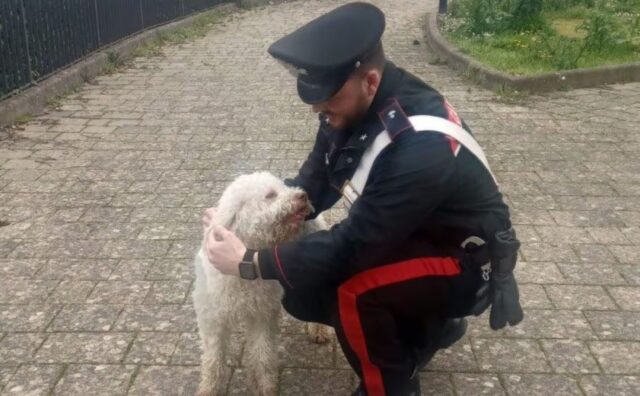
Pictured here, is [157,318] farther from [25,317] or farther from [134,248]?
[134,248]

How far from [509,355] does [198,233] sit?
2.39 meters

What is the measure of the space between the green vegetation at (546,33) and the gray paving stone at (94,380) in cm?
714

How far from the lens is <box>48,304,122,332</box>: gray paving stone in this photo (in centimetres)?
410

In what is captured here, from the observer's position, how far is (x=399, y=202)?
111 inches

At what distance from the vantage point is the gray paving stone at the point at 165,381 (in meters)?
3.58

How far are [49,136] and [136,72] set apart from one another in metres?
3.51

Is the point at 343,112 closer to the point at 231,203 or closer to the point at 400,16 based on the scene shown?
the point at 231,203

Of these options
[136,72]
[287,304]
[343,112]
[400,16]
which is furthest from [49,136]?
[400,16]

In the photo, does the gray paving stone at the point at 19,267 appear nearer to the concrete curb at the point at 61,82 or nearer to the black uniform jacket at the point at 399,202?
the black uniform jacket at the point at 399,202

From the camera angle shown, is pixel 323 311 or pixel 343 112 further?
pixel 323 311

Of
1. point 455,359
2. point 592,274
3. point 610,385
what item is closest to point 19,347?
point 455,359

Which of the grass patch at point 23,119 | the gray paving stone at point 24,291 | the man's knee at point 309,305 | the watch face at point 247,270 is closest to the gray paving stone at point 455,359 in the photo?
the man's knee at point 309,305

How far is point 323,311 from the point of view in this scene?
11.1 ft

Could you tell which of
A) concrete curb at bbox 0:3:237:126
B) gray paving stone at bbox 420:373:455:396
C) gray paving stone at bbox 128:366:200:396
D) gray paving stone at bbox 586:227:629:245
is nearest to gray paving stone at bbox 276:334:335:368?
gray paving stone at bbox 128:366:200:396
